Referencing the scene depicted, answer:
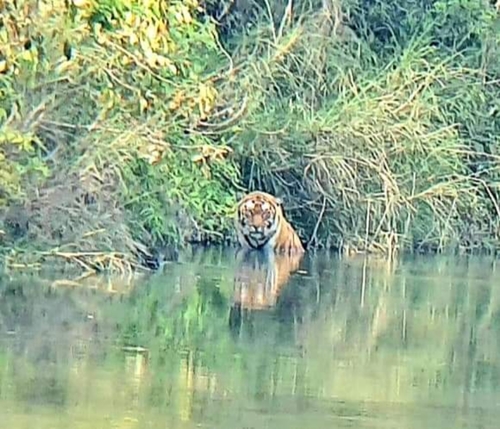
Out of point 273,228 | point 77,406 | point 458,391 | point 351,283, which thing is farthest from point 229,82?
point 77,406

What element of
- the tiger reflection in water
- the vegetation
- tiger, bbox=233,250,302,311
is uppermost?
the vegetation

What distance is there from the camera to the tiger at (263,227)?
19422 mm

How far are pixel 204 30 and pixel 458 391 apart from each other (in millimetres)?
9114

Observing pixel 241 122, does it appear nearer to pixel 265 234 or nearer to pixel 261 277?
pixel 265 234

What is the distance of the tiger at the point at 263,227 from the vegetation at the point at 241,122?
21 centimetres

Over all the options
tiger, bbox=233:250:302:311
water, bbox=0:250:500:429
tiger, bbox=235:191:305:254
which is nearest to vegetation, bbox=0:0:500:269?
tiger, bbox=235:191:305:254

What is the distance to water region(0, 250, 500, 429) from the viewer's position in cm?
792

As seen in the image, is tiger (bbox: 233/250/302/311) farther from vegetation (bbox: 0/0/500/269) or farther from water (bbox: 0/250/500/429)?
vegetation (bbox: 0/0/500/269)

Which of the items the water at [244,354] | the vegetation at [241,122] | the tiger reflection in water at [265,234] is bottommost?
the water at [244,354]

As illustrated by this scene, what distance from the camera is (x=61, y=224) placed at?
14828 millimetres

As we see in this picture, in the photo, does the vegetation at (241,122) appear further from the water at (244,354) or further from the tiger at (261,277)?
the water at (244,354)

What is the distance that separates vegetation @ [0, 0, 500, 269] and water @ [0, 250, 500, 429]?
120 centimetres

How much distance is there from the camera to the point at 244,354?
995 centimetres

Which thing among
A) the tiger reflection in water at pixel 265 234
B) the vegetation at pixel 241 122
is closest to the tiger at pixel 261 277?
the tiger reflection in water at pixel 265 234
